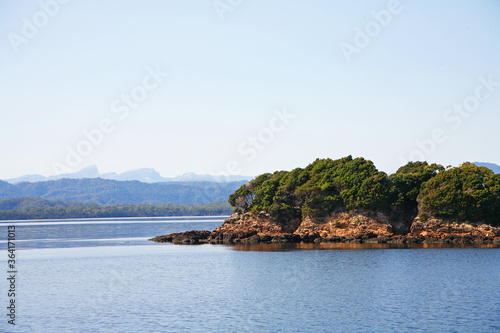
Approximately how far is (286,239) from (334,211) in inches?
417

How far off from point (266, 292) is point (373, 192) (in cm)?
5021

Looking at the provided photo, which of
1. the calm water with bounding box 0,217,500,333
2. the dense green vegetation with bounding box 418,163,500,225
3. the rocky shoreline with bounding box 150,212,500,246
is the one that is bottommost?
the calm water with bounding box 0,217,500,333

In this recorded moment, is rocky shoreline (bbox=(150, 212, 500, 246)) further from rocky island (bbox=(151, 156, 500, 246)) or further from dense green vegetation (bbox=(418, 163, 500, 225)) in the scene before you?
dense green vegetation (bbox=(418, 163, 500, 225))

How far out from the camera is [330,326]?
35.6 metres

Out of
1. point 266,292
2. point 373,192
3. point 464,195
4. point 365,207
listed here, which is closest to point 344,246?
point 365,207

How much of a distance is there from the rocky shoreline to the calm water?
12596 mm

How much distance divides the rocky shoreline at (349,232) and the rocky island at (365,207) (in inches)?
5.8

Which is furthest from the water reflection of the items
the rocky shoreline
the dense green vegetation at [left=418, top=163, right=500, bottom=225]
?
the dense green vegetation at [left=418, top=163, right=500, bottom=225]

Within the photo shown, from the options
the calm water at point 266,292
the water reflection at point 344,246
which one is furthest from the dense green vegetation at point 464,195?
the calm water at point 266,292

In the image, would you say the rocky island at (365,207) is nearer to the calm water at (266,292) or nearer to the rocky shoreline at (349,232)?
the rocky shoreline at (349,232)

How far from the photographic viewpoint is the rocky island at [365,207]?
8750cm

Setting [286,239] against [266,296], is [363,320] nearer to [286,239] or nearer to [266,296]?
[266,296]

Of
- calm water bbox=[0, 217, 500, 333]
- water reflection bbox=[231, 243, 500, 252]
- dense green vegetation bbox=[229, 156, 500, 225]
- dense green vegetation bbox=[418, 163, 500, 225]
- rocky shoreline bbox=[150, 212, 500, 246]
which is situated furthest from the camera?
rocky shoreline bbox=[150, 212, 500, 246]

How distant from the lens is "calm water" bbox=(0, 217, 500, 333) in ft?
120
